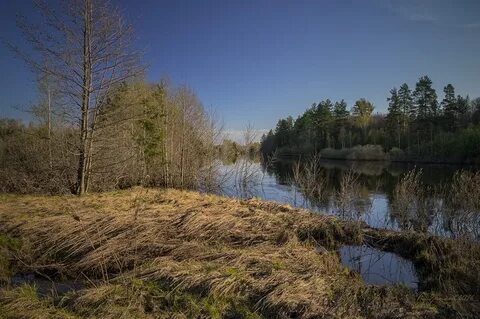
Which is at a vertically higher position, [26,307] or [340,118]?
[340,118]

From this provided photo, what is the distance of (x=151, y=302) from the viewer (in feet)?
15.5

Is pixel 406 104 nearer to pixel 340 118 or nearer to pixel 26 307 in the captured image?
pixel 340 118

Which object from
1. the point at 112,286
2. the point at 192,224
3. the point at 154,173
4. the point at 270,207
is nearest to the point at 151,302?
the point at 112,286

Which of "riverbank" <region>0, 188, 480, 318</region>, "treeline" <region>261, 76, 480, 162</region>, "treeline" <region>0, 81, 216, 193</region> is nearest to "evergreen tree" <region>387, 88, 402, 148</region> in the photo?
"treeline" <region>261, 76, 480, 162</region>

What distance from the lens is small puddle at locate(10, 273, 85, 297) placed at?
550 cm

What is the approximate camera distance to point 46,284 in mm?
6027

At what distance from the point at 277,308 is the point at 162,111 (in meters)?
A: 22.8

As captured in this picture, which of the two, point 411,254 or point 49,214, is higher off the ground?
point 49,214

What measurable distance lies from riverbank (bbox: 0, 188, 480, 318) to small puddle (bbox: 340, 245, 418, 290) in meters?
0.27

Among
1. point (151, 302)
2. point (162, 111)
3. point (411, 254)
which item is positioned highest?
point (162, 111)

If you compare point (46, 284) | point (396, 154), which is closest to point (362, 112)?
point (396, 154)

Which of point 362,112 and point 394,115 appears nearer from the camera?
point 394,115

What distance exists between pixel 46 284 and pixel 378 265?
7266 mm

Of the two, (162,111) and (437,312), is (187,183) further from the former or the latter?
(437,312)
